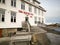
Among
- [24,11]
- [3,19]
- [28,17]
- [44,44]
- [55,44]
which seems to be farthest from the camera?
[28,17]

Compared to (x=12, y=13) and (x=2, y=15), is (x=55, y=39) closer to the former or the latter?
(x=2, y=15)

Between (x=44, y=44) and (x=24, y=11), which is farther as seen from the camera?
(x=24, y=11)

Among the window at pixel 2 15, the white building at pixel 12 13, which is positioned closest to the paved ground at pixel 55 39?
the white building at pixel 12 13

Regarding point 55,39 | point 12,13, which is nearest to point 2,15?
point 12,13

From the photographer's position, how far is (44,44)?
45.9ft

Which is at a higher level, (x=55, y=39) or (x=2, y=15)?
(x=2, y=15)

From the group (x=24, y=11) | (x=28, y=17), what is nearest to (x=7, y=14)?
(x=24, y=11)

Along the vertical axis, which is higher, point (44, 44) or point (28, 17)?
point (28, 17)

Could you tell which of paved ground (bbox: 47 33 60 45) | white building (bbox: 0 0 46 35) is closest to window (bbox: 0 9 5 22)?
white building (bbox: 0 0 46 35)

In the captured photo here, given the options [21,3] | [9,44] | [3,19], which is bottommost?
[9,44]

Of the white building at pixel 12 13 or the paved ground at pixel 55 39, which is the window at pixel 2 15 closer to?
the white building at pixel 12 13

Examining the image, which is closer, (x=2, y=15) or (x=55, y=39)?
(x=55, y=39)

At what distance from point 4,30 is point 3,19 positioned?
93.8 inches

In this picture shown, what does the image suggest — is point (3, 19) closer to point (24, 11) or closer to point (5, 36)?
point (5, 36)
